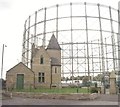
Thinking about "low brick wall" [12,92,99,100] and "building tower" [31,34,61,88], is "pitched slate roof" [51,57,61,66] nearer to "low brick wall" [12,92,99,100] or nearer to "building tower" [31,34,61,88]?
"building tower" [31,34,61,88]

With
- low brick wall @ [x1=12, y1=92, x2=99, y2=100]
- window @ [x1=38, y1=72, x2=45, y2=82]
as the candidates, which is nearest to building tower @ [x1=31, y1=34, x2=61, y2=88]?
window @ [x1=38, y1=72, x2=45, y2=82]

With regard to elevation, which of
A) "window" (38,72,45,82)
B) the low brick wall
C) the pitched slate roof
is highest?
the pitched slate roof

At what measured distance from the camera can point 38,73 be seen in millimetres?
27906

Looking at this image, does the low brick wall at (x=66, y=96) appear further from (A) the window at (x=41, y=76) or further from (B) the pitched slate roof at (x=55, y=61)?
(B) the pitched slate roof at (x=55, y=61)

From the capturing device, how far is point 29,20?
34688 mm

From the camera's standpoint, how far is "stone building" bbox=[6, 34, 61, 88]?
25.0m

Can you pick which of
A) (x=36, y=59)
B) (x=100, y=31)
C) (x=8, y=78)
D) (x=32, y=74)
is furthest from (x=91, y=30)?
(x=8, y=78)

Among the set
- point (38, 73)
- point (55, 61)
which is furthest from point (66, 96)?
point (55, 61)

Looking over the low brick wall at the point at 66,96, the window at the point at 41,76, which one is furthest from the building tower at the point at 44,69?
the low brick wall at the point at 66,96

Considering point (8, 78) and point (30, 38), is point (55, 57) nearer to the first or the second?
point (30, 38)

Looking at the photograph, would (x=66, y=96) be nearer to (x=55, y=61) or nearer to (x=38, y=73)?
(x=38, y=73)

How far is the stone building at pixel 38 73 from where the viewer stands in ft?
82.2

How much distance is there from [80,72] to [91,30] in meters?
5.95

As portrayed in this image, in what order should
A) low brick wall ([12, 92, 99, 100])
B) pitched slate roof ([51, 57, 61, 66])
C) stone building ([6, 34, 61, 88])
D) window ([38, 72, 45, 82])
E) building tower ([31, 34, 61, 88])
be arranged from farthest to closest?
1. pitched slate roof ([51, 57, 61, 66])
2. window ([38, 72, 45, 82])
3. building tower ([31, 34, 61, 88])
4. stone building ([6, 34, 61, 88])
5. low brick wall ([12, 92, 99, 100])
